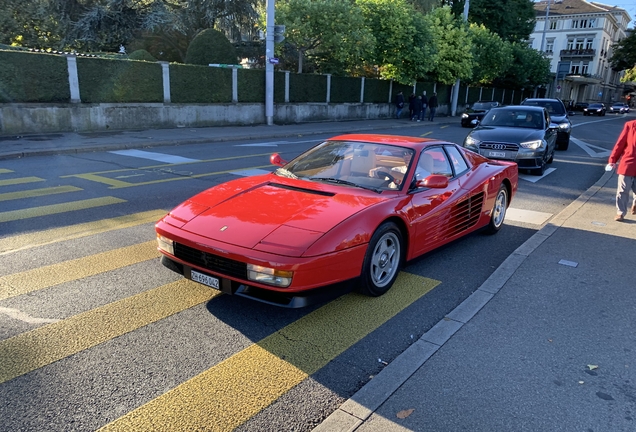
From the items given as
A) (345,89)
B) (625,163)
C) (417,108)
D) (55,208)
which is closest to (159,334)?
(55,208)

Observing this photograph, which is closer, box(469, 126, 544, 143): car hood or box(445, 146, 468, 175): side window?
box(445, 146, 468, 175): side window

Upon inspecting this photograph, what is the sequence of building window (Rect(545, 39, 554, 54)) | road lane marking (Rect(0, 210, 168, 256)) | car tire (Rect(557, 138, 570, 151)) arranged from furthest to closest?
building window (Rect(545, 39, 554, 54)), car tire (Rect(557, 138, 570, 151)), road lane marking (Rect(0, 210, 168, 256))

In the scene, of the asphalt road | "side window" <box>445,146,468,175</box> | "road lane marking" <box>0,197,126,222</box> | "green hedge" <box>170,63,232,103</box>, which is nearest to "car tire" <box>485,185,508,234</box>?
the asphalt road

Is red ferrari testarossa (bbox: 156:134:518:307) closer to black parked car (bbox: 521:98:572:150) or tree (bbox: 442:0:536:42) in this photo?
black parked car (bbox: 521:98:572:150)

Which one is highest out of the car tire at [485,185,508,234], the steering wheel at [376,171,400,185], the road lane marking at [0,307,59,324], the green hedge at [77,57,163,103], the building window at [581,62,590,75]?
the building window at [581,62,590,75]

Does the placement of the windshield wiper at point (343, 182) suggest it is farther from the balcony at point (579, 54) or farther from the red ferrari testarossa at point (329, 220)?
the balcony at point (579, 54)

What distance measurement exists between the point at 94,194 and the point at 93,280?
13.0 feet

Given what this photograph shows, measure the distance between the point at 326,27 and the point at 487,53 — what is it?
23.6 m

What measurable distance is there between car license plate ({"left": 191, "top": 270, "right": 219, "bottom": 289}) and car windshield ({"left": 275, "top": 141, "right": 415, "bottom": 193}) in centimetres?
170

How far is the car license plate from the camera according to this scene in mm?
3844

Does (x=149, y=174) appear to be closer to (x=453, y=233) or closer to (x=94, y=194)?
(x=94, y=194)

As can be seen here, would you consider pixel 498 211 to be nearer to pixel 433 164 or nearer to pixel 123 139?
pixel 433 164

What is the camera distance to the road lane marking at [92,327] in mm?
3303

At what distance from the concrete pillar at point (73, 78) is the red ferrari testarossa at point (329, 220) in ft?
46.5
